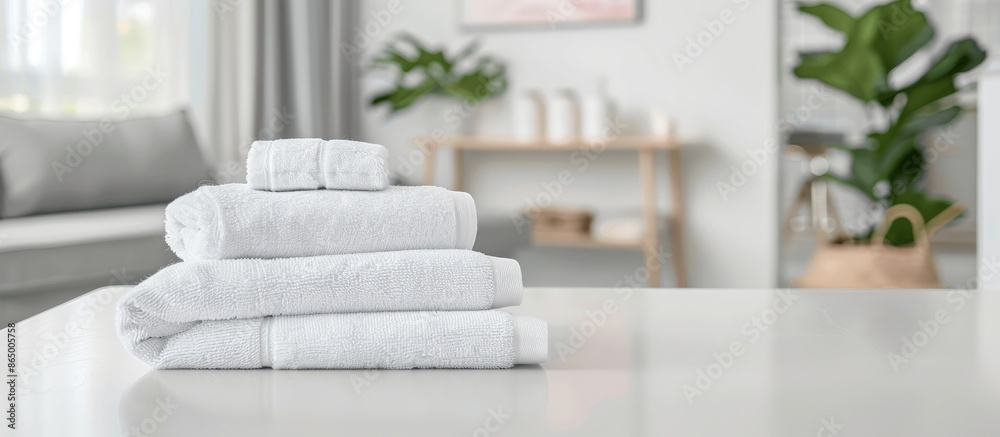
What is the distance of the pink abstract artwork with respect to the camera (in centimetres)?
303

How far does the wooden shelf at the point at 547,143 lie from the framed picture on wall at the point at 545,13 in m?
0.43

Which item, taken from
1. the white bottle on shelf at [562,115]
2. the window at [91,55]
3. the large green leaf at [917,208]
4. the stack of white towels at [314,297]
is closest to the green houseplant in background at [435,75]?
the white bottle on shelf at [562,115]

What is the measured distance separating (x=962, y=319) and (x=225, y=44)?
267cm

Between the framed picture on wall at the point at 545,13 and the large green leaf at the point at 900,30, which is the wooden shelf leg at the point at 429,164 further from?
the large green leaf at the point at 900,30

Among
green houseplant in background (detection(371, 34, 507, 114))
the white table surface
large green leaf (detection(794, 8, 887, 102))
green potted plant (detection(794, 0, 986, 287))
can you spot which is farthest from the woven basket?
the white table surface

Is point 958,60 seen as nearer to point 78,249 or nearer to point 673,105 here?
point 673,105

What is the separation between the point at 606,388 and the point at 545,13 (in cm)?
268

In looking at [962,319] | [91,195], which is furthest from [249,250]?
[91,195]

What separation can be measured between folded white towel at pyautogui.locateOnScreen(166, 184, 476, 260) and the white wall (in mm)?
2289

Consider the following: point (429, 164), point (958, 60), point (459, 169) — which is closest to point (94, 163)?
point (429, 164)

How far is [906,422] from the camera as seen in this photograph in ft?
1.57

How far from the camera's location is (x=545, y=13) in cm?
309

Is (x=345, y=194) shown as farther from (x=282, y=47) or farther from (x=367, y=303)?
(x=282, y=47)

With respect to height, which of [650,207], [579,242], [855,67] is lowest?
[579,242]
